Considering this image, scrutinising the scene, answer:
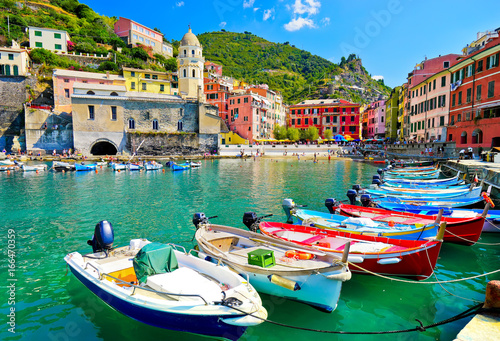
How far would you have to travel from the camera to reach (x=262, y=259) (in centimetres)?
701

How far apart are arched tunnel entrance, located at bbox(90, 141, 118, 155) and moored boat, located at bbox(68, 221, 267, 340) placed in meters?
53.1

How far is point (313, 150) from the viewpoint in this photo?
200ft

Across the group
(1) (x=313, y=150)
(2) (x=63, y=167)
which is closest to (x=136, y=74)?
(2) (x=63, y=167)

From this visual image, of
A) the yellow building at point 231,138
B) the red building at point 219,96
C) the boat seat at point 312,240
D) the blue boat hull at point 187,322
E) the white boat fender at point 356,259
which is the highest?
the red building at point 219,96

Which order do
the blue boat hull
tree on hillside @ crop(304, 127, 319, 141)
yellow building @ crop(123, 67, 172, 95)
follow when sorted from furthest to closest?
tree on hillside @ crop(304, 127, 319, 141) → yellow building @ crop(123, 67, 172, 95) → the blue boat hull

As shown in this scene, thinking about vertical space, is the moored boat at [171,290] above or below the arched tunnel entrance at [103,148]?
below

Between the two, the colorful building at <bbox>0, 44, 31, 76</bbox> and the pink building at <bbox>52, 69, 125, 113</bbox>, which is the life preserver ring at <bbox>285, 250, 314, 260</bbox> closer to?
the pink building at <bbox>52, 69, 125, 113</bbox>

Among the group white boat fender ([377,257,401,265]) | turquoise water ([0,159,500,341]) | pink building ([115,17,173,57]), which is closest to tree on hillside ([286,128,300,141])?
turquoise water ([0,159,500,341])

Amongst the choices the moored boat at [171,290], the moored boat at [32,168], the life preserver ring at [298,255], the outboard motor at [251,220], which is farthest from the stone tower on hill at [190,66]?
the life preserver ring at [298,255]

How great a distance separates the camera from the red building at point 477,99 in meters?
29.4

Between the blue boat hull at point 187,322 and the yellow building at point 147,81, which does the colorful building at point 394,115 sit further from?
the blue boat hull at point 187,322

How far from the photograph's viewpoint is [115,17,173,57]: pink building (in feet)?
268

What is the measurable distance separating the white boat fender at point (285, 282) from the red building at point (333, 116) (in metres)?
73.0

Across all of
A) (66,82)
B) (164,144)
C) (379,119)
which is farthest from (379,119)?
(66,82)
